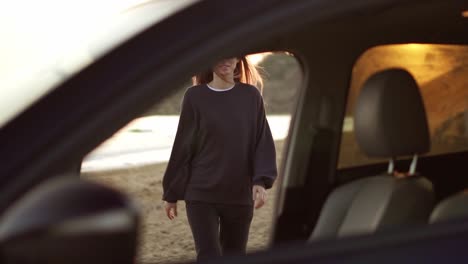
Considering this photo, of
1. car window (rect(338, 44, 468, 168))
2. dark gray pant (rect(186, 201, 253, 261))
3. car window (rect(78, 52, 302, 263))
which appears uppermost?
car window (rect(338, 44, 468, 168))

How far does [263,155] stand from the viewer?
358 centimetres

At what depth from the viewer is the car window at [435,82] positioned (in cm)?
283

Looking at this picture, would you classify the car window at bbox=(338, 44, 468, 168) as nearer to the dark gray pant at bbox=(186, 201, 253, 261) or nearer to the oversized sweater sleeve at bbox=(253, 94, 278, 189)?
the oversized sweater sleeve at bbox=(253, 94, 278, 189)

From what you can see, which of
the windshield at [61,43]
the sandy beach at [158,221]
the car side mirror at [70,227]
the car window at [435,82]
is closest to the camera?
the car side mirror at [70,227]

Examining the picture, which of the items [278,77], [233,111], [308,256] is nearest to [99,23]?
[308,256]

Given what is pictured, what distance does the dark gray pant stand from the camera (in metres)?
3.49

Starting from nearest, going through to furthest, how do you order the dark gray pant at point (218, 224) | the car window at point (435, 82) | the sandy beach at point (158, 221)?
the car window at point (435, 82) < the dark gray pant at point (218, 224) < the sandy beach at point (158, 221)

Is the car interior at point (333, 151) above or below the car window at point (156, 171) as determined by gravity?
above

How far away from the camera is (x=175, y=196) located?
3.68 m

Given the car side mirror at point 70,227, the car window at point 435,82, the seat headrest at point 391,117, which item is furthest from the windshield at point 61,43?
the car window at point 435,82

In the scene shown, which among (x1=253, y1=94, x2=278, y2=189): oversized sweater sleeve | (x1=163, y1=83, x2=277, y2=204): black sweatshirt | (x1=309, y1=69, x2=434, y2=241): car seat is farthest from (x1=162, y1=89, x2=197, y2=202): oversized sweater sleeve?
(x1=309, y1=69, x2=434, y2=241): car seat

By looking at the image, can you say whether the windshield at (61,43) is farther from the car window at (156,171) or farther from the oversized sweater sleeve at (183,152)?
the oversized sweater sleeve at (183,152)

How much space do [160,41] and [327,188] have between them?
4.58 ft

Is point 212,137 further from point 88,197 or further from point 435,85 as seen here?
point 88,197
